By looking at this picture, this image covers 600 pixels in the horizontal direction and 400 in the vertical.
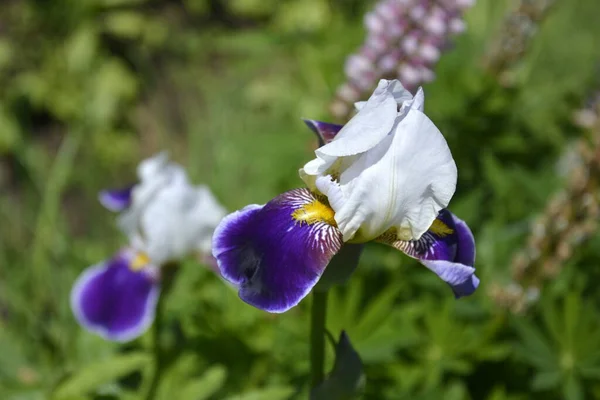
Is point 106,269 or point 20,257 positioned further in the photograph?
point 20,257

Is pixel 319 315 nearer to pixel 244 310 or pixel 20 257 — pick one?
pixel 244 310

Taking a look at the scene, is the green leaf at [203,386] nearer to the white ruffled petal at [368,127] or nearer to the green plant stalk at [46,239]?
the white ruffled petal at [368,127]

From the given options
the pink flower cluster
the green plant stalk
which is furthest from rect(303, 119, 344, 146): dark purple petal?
the green plant stalk

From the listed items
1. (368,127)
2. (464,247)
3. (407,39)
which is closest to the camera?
(368,127)

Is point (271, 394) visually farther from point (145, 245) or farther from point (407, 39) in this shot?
point (407, 39)

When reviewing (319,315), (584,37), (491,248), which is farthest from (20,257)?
(584,37)

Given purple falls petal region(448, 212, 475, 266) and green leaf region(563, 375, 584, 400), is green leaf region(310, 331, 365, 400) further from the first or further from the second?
green leaf region(563, 375, 584, 400)

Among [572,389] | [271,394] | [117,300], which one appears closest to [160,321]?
[117,300]
